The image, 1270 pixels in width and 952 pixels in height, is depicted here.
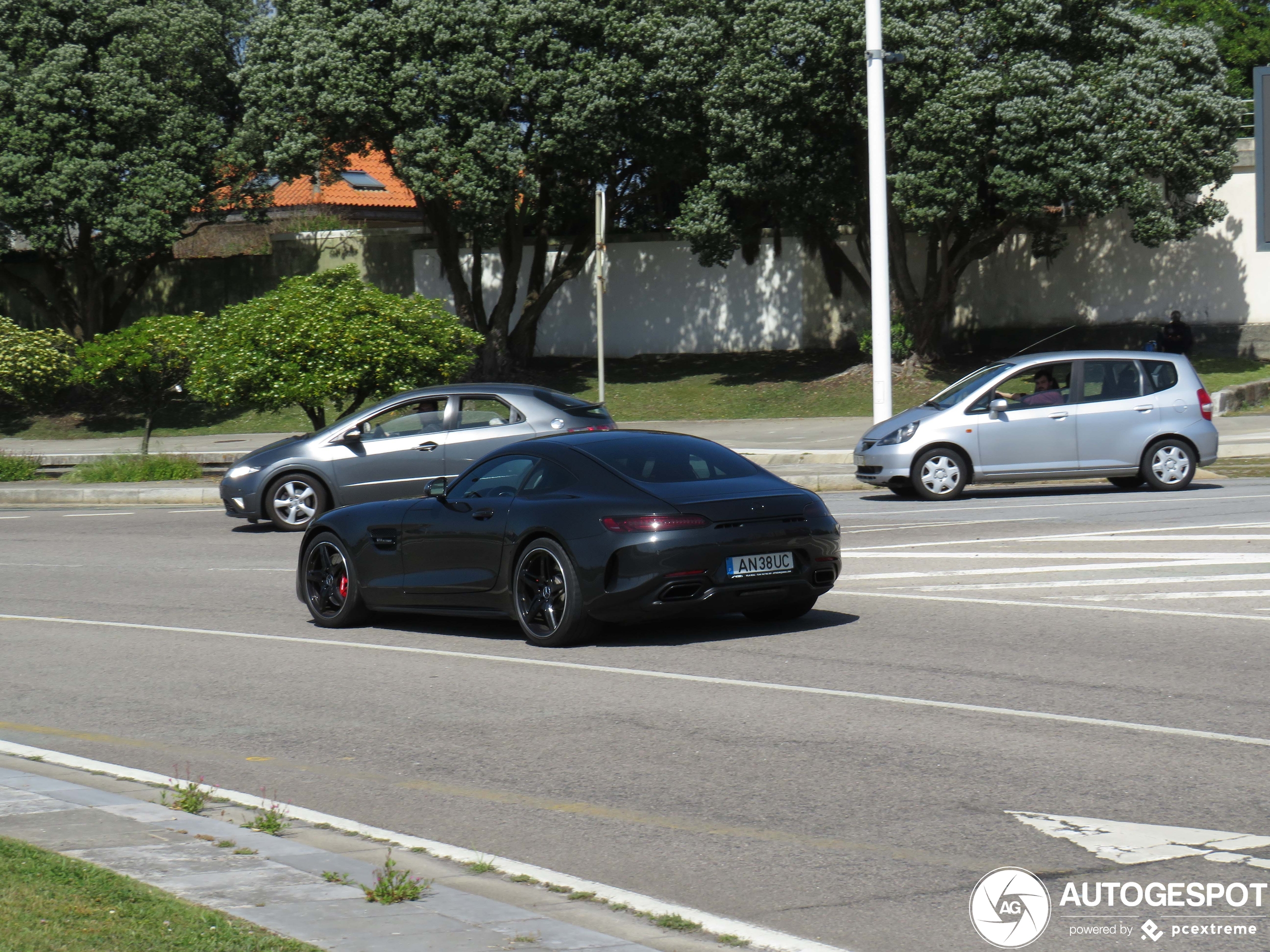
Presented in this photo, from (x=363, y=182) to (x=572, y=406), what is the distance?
128ft

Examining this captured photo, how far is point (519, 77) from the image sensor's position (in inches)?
1291

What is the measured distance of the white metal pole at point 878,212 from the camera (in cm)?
2106

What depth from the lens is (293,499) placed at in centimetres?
1762

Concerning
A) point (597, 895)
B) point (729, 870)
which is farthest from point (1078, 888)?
point (597, 895)

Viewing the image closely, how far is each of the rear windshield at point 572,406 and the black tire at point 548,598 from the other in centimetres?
738

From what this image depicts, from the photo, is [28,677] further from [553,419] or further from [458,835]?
[553,419]

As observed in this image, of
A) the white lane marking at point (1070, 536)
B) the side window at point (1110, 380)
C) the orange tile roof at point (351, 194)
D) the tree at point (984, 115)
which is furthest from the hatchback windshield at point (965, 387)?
the orange tile roof at point (351, 194)

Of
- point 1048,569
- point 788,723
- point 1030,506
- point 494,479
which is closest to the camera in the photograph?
point 788,723

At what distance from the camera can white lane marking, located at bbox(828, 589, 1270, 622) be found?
9.75 metres

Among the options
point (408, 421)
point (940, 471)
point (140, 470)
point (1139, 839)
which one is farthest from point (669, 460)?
point (140, 470)

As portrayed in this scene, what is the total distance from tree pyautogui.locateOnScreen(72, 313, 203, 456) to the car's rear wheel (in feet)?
48.5

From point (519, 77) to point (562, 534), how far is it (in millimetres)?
25157

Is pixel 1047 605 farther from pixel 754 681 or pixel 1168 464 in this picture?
pixel 1168 464

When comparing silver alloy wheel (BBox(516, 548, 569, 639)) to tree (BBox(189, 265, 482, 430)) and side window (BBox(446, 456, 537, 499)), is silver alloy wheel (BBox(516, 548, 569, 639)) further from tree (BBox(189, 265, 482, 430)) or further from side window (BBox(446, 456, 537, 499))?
tree (BBox(189, 265, 482, 430))
